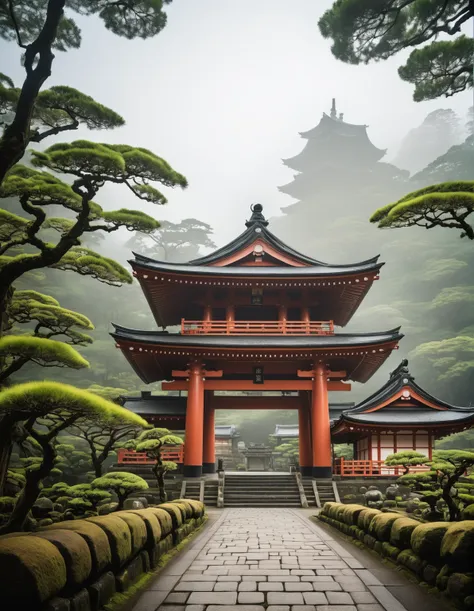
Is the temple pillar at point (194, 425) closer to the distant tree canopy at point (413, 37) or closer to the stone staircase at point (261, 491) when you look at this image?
the stone staircase at point (261, 491)

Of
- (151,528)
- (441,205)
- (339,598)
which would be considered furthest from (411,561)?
(441,205)

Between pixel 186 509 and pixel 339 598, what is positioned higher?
pixel 339 598

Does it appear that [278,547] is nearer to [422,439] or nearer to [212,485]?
[212,485]

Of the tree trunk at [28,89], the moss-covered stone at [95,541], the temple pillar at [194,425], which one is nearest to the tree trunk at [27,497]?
the moss-covered stone at [95,541]

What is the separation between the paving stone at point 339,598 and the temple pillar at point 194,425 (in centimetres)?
1307

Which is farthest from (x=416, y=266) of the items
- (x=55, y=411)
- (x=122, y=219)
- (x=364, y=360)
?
(x=55, y=411)

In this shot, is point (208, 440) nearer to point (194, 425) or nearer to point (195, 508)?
point (194, 425)

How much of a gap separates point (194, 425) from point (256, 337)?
14.7 feet

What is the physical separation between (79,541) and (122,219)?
22.7ft

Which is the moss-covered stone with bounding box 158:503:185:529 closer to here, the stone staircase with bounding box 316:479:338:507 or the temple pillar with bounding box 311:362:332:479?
the stone staircase with bounding box 316:479:338:507

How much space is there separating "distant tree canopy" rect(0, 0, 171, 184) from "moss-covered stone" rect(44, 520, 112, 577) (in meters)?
4.97

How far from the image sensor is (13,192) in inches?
352

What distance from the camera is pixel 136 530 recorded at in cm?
540

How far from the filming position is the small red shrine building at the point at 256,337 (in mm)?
17875
